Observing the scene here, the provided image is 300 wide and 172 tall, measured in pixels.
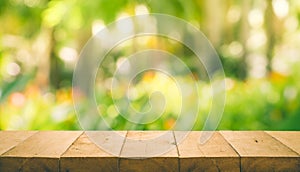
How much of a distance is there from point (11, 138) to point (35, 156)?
0.70 feet

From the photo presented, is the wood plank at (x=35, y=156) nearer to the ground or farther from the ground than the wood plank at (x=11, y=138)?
nearer to the ground

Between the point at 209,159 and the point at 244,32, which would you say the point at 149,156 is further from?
the point at 244,32

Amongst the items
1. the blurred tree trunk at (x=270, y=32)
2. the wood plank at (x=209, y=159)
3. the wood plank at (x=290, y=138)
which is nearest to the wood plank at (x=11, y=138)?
the wood plank at (x=209, y=159)

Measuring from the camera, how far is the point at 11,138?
107cm

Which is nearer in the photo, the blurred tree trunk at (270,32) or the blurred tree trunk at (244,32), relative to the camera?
the blurred tree trunk at (270,32)

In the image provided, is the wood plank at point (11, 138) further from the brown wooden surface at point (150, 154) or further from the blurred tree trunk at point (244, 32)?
the blurred tree trunk at point (244, 32)

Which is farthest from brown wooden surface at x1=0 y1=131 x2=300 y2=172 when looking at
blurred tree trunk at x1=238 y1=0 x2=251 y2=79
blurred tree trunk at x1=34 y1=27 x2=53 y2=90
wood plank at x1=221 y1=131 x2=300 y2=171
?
blurred tree trunk at x1=238 y1=0 x2=251 y2=79

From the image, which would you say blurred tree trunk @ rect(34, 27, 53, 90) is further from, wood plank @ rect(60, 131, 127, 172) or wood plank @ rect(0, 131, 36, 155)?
wood plank @ rect(60, 131, 127, 172)

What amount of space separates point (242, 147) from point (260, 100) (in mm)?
2139

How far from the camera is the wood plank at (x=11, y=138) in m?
0.97

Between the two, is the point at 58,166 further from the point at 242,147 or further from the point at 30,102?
the point at 30,102

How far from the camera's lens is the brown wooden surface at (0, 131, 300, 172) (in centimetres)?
→ 87

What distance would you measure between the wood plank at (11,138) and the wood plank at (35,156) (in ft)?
0.05

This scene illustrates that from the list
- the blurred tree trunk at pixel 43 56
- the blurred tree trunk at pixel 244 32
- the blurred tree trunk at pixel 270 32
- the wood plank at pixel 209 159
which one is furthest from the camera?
the blurred tree trunk at pixel 244 32
